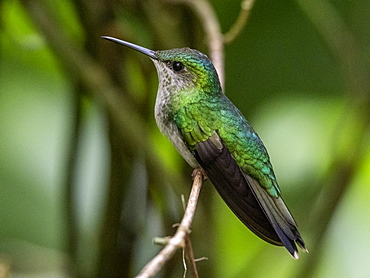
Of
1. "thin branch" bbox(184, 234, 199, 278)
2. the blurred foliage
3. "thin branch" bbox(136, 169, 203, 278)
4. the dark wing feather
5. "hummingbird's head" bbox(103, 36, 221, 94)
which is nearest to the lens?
"thin branch" bbox(136, 169, 203, 278)

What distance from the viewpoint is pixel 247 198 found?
149 cm

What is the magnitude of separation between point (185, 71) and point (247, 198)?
17.7 inches

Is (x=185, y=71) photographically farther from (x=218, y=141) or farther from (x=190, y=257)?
(x=190, y=257)

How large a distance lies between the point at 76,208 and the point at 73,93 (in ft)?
1.35

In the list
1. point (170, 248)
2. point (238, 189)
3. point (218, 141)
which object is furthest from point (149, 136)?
point (170, 248)

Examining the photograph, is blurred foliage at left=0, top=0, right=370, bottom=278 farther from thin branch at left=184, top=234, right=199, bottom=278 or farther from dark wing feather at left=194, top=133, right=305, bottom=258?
thin branch at left=184, top=234, right=199, bottom=278

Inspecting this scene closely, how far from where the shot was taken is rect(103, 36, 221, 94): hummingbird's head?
66.7 inches

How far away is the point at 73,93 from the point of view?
219 centimetres

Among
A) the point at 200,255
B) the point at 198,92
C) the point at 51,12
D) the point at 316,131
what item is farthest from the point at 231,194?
the point at 316,131

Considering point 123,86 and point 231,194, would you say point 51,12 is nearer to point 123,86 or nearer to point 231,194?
point 123,86

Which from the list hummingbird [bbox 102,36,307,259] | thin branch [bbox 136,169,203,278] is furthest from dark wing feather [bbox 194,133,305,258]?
thin branch [bbox 136,169,203,278]

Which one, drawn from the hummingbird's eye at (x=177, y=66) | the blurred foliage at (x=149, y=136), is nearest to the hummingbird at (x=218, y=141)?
the hummingbird's eye at (x=177, y=66)

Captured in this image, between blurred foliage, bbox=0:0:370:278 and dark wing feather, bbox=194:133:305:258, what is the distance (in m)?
0.39

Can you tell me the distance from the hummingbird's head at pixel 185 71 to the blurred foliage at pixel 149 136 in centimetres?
24
